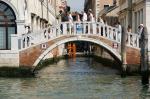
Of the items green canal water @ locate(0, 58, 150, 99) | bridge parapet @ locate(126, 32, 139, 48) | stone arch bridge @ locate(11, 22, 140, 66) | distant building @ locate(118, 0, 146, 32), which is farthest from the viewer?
distant building @ locate(118, 0, 146, 32)

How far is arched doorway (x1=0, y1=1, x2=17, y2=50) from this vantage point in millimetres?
23516

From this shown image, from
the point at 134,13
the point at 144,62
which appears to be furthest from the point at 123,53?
the point at 134,13

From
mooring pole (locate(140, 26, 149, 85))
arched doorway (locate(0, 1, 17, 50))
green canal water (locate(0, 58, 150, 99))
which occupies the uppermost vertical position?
arched doorway (locate(0, 1, 17, 50))

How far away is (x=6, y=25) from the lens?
2361 centimetres

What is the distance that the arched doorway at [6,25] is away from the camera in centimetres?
2352

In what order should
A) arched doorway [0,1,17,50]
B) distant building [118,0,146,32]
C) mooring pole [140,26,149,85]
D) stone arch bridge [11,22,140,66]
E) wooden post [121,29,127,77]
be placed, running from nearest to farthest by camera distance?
mooring pole [140,26,149,85]
wooden post [121,29,127,77]
stone arch bridge [11,22,140,66]
arched doorway [0,1,17,50]
distant building [118,0,146,32]

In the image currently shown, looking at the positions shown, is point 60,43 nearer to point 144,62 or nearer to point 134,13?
point 144,62

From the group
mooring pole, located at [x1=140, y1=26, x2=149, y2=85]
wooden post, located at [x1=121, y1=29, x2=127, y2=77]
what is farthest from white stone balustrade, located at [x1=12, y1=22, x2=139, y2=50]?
mooring pole, located at [x1=140, y1=26, x2=149, y2=85]

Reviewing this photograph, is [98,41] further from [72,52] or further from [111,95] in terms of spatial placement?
[72,52]

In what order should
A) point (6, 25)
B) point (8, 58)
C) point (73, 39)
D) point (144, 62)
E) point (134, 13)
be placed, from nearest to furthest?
point (144, 62) → point (8, 58) → point (73, 39) → point (6, 25) → point (134, 13)

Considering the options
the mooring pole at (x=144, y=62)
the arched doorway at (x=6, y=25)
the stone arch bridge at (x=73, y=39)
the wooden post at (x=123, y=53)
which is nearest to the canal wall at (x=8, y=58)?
the stone arch bridge at (x=73, y=39)

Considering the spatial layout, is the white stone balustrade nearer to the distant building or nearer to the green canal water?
the green canal water

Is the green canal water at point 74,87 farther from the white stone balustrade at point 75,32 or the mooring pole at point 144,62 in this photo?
the white stone balustrade at point 75,32

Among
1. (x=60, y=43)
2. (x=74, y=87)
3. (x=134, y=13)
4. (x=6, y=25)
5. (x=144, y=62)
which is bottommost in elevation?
(x=74, y=87)
